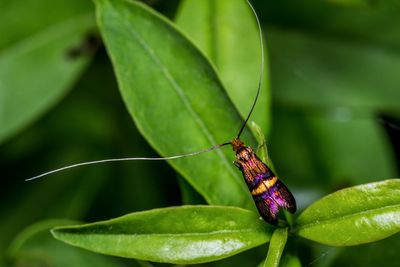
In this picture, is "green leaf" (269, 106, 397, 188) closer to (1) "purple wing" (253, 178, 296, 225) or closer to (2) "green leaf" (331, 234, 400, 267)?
(2) "green leaf" (331, 234, 400, 267)

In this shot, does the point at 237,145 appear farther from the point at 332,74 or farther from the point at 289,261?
the point at 332,74

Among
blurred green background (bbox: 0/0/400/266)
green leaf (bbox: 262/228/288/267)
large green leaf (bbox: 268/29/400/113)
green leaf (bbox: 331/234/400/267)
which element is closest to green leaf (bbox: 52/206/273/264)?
green leaf (bbox: 262/228/288/267)

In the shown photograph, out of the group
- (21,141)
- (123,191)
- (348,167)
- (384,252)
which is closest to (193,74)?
(384,252)

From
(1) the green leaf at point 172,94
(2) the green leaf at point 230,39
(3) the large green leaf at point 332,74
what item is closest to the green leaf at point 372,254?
(1) the green leaf at point 172,94

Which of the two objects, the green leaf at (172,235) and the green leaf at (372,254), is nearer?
the green leaf at (172,235)

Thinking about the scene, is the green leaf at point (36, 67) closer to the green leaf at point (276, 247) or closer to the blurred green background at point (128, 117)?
the blurred green background at point (128, 117)

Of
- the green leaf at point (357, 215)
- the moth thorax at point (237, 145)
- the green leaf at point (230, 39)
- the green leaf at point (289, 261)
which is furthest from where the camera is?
the green leaf at point (230, 39)

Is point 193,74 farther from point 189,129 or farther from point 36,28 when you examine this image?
point 36,28
